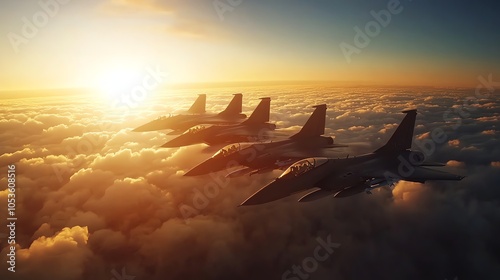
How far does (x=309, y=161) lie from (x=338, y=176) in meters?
2.23

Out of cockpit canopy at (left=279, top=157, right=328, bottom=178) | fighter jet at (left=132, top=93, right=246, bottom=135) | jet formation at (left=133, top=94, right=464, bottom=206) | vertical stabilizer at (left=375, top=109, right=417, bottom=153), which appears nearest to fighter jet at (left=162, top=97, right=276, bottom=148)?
jet formation at (left=133, top=94, right=464, bottom=206)

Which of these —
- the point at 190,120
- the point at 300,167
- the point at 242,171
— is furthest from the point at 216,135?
the point at 300,167

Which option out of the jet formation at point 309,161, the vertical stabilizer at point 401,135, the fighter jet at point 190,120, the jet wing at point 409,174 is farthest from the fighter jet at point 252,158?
the fighter jet at point 190,120

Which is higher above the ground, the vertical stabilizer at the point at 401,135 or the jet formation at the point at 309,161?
the vertical stabilizer at the point at 401,135

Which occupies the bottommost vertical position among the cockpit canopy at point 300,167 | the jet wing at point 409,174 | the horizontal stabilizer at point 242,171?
the horizontal stabilizer at point 242,171

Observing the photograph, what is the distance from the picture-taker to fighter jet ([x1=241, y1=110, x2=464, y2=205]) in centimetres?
1556

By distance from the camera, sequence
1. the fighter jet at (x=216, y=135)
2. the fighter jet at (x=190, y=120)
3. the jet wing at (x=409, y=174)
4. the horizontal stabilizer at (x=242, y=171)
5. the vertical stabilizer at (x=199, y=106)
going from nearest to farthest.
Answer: the jet wing at (x=409, y=174), the horizontal stabilizer at (x=242, y=171), the fighter jet at (x=216, y=135), the fighter jet at (x=190, y=120), the vertical stabilizer at (x=199, y=106)

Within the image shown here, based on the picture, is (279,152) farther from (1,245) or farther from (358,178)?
(1,245)

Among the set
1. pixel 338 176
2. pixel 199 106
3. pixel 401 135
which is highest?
pixel 401 135

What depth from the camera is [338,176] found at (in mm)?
16438

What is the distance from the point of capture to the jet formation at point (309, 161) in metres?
16.0

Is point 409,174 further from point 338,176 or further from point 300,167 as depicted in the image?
point 300,167

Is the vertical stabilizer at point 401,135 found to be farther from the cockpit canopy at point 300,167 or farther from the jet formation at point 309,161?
the cockpit canopy at point 300,167

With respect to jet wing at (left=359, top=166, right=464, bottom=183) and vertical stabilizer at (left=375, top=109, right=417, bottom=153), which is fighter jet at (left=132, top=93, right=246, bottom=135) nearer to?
vertical stabilizer at (left=375, top=109, right=417, bottom=153)
